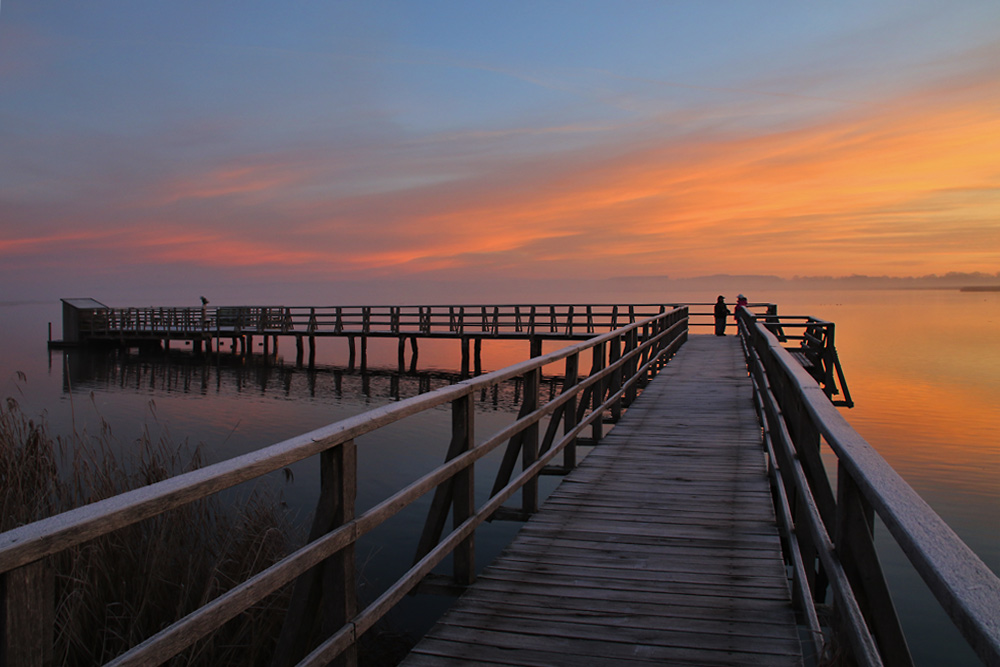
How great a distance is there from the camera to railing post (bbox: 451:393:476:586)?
3.63m

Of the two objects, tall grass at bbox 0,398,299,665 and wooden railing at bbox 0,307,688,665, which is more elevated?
wooden railing at bbox 0,307,688,665

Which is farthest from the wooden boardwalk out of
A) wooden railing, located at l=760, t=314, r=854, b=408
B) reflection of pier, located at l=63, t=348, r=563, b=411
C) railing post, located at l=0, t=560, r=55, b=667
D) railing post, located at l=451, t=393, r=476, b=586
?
reflection of pier, located at l=63, t=348, r=563, b=411

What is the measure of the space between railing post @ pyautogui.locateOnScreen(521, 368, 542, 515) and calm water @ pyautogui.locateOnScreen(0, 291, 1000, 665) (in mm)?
2362

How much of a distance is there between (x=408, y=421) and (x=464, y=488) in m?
14.8

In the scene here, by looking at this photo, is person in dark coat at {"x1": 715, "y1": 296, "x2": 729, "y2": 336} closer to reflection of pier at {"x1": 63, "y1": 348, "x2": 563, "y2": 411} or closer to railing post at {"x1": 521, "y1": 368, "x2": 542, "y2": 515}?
reflection of pier at {"x1": 63, "y1": 348, "x2": 563, "y2": 411}

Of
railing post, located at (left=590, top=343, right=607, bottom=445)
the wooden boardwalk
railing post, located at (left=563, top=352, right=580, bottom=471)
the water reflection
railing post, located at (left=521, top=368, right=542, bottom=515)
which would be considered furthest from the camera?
the water reflection

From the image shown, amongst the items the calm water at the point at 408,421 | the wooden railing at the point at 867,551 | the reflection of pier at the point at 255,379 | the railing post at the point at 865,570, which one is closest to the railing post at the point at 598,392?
the calm water at the point at 408,421

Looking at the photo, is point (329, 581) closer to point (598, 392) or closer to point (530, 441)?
point (530, 441)

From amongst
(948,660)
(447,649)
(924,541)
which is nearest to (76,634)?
(447,649)

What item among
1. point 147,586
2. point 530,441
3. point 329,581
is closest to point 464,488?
point 329,581

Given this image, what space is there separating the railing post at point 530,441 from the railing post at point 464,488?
1096mm

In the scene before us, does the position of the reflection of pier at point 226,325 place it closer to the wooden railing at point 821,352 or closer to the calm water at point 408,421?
the calm water at point 408,421

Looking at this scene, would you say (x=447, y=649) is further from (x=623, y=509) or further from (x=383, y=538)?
(x=383, y=538)

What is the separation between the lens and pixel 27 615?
1417 mm
